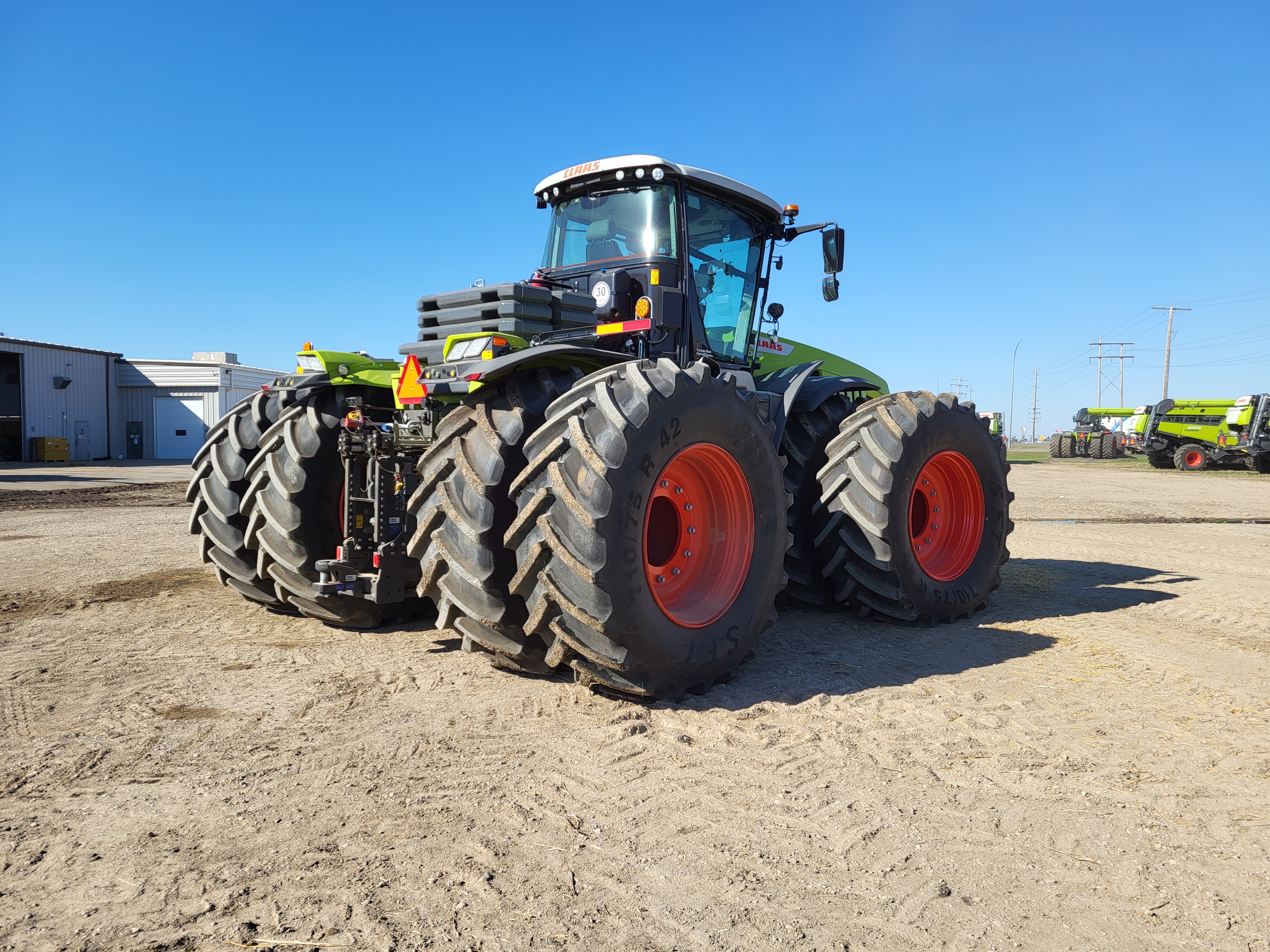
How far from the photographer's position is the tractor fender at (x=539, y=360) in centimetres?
372

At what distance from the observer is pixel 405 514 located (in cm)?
460

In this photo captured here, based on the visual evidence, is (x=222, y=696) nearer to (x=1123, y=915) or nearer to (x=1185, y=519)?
(x=1123, y=915)

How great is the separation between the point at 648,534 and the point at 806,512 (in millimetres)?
1739

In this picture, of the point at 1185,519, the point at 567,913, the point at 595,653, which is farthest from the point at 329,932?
the point at 1185,519

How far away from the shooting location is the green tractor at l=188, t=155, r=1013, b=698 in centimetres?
355

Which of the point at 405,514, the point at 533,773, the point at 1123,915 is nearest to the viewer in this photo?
the point at 1123,915

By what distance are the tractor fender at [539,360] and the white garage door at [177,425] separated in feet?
118

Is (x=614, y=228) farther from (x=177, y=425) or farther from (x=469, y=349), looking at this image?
(x=177, y=425)

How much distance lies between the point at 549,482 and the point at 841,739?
1.62 metres

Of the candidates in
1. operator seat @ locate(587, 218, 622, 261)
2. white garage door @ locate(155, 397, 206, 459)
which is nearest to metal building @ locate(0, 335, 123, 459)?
white garage door @ locate(155, 397, 206, 459)

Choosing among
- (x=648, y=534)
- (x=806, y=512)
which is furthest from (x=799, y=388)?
(x=648, y=534)

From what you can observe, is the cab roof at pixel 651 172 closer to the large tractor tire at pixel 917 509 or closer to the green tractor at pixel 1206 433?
the large tractor tire at pixel 917 509

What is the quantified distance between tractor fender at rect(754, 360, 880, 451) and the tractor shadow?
4.29ft

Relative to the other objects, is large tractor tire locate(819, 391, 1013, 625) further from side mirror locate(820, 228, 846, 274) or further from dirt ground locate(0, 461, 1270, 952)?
side mirror locate(820, 228, 846, 274)
